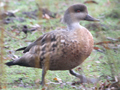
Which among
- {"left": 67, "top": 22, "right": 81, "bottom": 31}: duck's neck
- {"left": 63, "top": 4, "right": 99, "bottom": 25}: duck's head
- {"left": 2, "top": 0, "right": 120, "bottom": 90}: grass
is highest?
{"left": 63, "top": 4, "right": 99, "bottom": 25}: duck's head

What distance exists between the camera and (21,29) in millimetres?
6039

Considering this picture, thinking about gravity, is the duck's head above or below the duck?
above

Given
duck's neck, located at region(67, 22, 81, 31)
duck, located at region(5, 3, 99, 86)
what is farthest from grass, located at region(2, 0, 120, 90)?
duck's neck, located at region(67, 22, 81, 31)

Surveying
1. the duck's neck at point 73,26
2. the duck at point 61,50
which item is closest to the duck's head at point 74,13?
the duck's neck at point 73,26

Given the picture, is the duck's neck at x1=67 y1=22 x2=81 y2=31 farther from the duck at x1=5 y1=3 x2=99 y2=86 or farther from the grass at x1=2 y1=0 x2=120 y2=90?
the grass at x1=2 y1=0 x2=120 y2=90

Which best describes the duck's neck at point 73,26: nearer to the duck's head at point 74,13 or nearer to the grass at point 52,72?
the duck's head at point 74,13

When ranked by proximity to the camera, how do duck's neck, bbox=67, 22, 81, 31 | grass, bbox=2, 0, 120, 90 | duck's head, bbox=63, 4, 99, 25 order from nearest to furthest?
grass, bbox=2, 0, 120, 90 → duck's neck, bbox=67, 22, 81, 31 → duck's head, bbox=63, 4, 99, 25

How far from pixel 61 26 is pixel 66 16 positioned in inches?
79.7

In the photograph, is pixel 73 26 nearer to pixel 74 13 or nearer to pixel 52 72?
pixel 74 13

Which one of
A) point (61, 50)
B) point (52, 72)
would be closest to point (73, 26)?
point (61, 50)

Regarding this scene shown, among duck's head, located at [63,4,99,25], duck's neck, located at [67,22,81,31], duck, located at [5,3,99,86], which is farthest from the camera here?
duck's head, located at [63,4,99,25]

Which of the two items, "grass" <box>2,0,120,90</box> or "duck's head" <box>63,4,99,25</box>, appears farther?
"duck's head" <box>63,4,99,25</box>

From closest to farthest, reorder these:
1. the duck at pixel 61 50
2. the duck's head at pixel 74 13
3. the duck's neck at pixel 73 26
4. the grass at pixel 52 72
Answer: the grass at pixel 52 72 → the duck at pixel 61 50 → the duck's neck at pixel 73 26 → the duck's head at pixel 74 13

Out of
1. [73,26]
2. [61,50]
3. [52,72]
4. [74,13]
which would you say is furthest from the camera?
[52,72]
